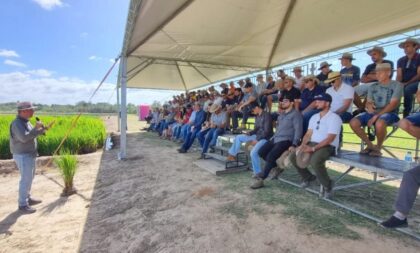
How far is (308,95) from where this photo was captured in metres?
4.76

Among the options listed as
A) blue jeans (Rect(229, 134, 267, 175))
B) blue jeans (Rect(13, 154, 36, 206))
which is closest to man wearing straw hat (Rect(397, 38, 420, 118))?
blue jeans (Rect(229, 134, 267, 175))

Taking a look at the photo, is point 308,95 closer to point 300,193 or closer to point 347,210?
point 300,193

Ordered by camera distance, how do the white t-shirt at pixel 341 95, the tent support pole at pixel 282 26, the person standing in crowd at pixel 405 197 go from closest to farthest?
the person standing in crowd at pixel 405 197 → the white t-shirt at pixel 341 95 → the tent support pole at pixel 282 26

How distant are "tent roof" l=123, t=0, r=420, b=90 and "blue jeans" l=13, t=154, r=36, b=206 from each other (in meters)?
3.22

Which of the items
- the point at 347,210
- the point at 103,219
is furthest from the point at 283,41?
the point at 103,219

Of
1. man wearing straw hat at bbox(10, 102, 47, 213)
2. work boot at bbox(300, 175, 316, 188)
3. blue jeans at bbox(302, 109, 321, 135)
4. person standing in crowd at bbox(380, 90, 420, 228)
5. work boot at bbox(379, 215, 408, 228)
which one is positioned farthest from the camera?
blue jeans at bbox(302, 109, 321, 135)

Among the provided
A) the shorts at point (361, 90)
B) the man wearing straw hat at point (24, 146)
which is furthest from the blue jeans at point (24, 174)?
the shorts at point (361, 90)

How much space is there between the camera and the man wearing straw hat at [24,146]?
13.1ft

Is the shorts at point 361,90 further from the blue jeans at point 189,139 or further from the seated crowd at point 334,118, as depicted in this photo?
the blue jeans at point 189,139

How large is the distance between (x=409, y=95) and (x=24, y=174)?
20.0 ft

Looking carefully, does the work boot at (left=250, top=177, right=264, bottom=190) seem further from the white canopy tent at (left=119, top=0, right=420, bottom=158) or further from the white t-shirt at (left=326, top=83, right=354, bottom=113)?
the white canopy tent at (left=119, top=0, right=420, bottom=158)

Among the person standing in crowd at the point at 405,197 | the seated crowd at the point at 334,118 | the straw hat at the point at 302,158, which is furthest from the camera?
the straw hat at the point at 302,158

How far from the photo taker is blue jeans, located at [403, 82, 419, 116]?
13.2 feet

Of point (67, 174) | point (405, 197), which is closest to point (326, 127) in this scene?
point (405, 197)
